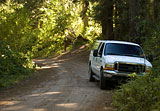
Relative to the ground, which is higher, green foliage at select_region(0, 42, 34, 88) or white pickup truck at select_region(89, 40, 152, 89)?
white pickup truck at select_region(89, 40, 152, 89)

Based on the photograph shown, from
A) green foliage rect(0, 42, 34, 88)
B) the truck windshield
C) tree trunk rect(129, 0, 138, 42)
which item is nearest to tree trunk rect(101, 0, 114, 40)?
tree trunk rect(129, 0, 138, 42)

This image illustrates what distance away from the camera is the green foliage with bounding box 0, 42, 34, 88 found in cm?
1659

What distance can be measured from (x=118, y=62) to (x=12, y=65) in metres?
7.98

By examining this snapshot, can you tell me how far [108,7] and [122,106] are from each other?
75.5ft

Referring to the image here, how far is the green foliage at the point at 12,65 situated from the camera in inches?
653

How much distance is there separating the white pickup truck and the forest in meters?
0.84

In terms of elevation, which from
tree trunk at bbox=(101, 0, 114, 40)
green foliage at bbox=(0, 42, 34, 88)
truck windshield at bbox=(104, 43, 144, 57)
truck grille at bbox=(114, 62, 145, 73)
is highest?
tree trunk at bbox=(101, 0, 114, 40)

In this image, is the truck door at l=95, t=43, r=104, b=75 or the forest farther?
the truck door at l=95, t=43, r=104, b=75

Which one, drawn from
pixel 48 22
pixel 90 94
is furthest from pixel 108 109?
pixel 48 22

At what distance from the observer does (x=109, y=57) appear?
1267cm

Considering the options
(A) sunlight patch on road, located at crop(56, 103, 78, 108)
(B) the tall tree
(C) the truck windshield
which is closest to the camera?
(A) sunlight patch on road, located at crop(56, 103, 78, 108)

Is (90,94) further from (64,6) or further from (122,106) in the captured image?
(64,6)

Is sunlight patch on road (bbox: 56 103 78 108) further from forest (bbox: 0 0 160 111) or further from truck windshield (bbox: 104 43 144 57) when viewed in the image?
truck windshield (bbox: 104 43 144 57)

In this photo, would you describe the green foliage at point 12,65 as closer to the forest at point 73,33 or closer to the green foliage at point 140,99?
the forest at point 73,33
